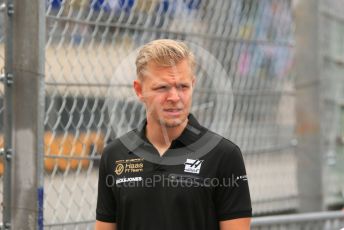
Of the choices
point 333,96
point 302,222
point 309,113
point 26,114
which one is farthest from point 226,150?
point 333,96

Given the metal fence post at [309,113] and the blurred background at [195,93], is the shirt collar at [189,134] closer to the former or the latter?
the blurred background at [195,93]

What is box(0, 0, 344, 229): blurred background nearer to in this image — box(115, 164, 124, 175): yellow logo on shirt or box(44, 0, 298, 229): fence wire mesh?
box(44, 0, 298, 229): fence wire mesh

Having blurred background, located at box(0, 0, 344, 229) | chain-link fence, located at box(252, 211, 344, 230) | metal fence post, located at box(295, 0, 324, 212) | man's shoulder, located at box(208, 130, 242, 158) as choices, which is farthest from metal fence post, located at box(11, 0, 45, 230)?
metal fence post, located at box(295, 0, 324, 212)

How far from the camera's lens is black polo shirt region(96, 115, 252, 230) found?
3230 millimetres

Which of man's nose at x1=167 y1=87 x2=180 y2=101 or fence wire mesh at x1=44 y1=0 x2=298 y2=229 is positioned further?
fence wire mesh at x1=44 y1=0 x2=298 y2=229

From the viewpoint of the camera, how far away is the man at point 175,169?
127 inches

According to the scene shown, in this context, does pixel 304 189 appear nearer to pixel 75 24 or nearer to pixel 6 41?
pixel 75 24

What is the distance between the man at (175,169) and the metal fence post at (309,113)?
114 inches

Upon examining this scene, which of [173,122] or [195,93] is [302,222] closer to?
[195,93]

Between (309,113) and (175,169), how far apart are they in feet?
10.00

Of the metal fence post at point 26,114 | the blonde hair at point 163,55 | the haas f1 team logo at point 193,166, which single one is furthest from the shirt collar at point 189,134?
the metal fence post at point 26,114

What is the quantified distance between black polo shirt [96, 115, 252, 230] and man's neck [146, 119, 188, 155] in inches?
0.9

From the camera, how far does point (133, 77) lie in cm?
460

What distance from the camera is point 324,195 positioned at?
6227 mm
